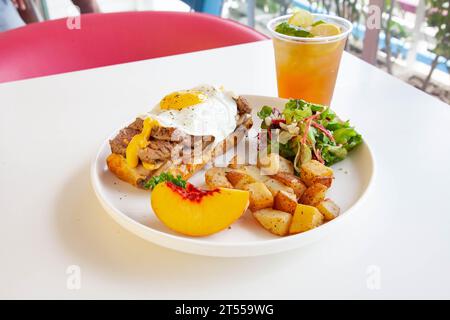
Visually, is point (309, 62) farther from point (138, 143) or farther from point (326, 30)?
point (138, 143)

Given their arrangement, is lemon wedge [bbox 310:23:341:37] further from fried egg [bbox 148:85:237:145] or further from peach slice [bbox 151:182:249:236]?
peach slice [bbox 151:182:249:236]

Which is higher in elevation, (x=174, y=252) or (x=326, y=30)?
(x=326, y=30)

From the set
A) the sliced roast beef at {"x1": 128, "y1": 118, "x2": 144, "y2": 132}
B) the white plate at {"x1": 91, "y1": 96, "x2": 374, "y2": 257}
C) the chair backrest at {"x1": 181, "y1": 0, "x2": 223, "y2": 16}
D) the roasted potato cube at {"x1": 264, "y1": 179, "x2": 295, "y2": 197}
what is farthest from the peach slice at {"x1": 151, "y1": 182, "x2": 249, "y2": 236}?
the chair backrest at {"x1": 181, "y1": 0, "x2": 223, "y2": 16}

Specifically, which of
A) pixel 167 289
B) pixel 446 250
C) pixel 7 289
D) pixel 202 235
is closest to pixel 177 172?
pixel 202 235

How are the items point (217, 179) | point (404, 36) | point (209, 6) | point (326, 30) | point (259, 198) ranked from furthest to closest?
→ point (404, 36)
point (209, 6)
point (326, 30)
point (217, 179)
point (259, 198)

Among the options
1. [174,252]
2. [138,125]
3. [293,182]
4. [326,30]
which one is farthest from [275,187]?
[326,30]
